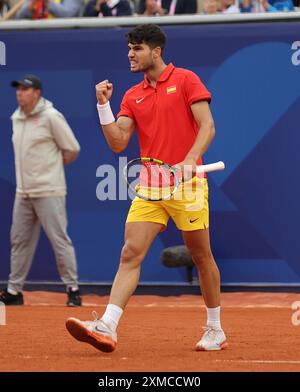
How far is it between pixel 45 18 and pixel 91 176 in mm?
2356

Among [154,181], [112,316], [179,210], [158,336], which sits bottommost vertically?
[158,336]

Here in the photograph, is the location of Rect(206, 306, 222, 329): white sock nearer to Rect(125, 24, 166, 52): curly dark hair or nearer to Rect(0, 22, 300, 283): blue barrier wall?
Rect(125, 24, 166, 52): curly dark hair

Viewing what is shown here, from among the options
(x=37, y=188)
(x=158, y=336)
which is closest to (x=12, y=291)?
(x=37, y=188)

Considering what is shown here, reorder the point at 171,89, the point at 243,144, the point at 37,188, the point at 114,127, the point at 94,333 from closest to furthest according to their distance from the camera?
the point at 94,333, the point at 114,127, the point at 171,89, the point at 37,188, the point at 243,144

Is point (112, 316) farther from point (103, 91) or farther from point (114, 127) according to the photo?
point (103, 91)

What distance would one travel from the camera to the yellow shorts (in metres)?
7.66

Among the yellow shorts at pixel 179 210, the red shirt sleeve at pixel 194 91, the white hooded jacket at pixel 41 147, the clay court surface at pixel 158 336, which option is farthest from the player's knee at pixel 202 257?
the white hooded jacket at pixel 41 147

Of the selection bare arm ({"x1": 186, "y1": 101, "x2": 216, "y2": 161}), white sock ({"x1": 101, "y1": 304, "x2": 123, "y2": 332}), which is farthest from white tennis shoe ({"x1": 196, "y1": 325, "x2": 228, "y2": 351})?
bare arm ({"x1": 186, "y1": 101, "x2": 216, "y2": 161})

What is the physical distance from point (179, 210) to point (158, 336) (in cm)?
174

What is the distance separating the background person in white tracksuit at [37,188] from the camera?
11.9 meters

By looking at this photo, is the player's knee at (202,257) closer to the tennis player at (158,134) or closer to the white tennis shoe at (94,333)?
the tennis player at (158,134)

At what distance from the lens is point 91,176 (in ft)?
41.5

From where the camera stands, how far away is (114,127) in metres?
7.65

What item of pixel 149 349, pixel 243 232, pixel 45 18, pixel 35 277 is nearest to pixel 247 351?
pixel 149 349
